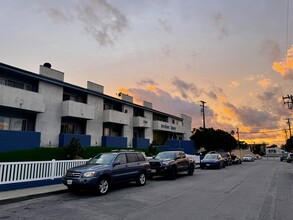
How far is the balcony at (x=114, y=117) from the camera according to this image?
97.3 ft

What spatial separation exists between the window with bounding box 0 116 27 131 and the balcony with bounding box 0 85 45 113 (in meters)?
2.08

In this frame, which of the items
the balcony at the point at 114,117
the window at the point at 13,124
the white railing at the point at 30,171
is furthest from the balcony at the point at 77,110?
the white railing at the point at 30,171

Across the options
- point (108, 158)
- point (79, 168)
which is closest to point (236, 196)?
point (108, 158)

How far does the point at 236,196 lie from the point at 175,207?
3.51m

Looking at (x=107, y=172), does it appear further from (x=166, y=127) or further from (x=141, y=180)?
(x=166, y=127)

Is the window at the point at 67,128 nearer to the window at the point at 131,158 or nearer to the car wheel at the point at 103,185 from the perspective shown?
the window at the point at 131,158

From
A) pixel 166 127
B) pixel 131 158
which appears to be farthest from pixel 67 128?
pixel 166 127

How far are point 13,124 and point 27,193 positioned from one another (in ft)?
43.7

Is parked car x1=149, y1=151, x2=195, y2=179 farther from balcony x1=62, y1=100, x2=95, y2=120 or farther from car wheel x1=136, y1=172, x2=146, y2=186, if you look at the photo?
balcony x1=62, y1=100, x2=95, y2=120

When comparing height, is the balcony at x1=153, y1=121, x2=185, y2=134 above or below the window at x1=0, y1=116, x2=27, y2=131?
above

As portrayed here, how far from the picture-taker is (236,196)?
10.3 metres

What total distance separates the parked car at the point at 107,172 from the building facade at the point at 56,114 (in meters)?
11.1

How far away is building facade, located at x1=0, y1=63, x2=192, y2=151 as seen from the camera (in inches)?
787

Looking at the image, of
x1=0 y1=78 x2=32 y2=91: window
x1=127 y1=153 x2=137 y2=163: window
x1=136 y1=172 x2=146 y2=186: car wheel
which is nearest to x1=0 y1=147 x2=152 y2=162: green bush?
x1=0 y1=78 x2=32 y2=91: window
